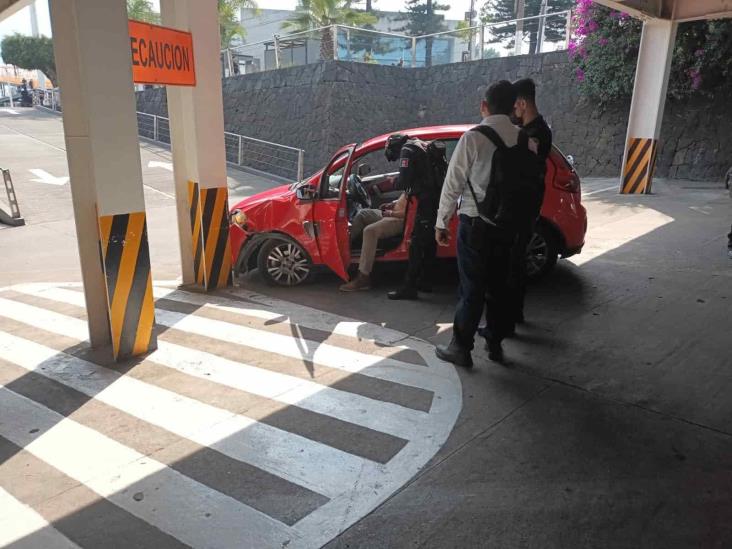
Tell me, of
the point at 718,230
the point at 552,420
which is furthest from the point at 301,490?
the point at 718,230

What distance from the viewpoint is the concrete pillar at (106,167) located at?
13.6 ft

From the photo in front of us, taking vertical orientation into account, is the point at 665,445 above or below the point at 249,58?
below

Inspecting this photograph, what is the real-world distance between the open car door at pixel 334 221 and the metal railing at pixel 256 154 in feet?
40.3

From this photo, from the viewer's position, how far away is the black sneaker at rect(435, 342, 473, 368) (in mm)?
4352

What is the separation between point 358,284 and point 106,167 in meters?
2.92

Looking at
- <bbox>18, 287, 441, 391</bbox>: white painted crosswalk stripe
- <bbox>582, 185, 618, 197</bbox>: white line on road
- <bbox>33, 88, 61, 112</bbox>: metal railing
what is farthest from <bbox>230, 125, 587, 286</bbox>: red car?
<bbox>33, 88, 61, 112</bbox>: metal railing

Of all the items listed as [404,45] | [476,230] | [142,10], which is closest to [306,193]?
[476,230]

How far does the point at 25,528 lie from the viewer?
8.86ft

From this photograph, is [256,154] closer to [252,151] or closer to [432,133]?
[252,151]

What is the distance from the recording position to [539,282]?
Answer: 20.7ft

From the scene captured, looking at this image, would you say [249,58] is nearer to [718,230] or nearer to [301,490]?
[718,230]

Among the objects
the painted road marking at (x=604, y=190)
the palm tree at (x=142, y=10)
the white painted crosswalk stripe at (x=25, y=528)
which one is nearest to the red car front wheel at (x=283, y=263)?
the white painted crosswalk stripe at (x=25, y=528)

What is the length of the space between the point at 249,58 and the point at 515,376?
1992 centimetres

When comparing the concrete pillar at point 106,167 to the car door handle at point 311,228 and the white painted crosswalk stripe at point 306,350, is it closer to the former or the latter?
the white painted crosswalk stripe at point 306,350
